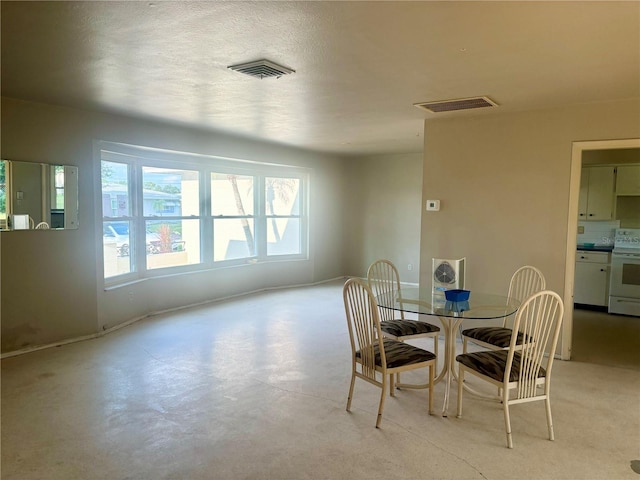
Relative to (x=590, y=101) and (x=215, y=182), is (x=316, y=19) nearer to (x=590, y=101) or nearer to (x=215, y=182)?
(x=590, y=101)

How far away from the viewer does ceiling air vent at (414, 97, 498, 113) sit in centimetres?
374

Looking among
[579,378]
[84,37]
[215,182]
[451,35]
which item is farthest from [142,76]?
[579,378]

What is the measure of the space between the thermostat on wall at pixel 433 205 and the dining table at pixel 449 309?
1.34 m

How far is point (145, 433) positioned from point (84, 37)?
2.36 meters

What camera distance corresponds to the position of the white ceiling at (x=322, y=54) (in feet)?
6.85

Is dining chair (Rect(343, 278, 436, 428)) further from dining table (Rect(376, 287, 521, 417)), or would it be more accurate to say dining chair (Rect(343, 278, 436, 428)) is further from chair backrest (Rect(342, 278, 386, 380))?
dining table (Rect(376, 287, 521, 417))

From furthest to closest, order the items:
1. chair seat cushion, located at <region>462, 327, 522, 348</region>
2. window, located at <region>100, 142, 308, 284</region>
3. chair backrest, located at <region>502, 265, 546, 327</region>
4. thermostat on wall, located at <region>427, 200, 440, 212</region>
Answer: window, located at <region>100, 142, 308, 284</region> < thermostat on wall, located at <region>427, 200, 440, 212</region> < chair backrest, located at <region>502, 265, 546, 327</region> < chair seat cushion, located at <region>462, 327, 522, 348</region>

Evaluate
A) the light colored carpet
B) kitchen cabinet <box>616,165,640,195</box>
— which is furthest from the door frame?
kitchen cabinet <box>616,165,640,195</box>

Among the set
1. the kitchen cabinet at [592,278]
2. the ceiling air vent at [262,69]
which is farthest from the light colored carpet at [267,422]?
the kitchen cabinet at [592,278]

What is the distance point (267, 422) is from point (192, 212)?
3.99m

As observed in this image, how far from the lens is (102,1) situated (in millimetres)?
1997

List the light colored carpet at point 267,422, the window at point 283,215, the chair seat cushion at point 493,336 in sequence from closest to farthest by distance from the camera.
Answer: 1. the light colored carpet at point 267,422
2. the chair seat cushion at point 493,336
3. the window at point 283,215

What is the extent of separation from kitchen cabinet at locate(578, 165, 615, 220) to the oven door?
27.9 inches

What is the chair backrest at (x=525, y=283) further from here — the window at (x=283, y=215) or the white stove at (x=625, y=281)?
the window at (x=283, y=215)
